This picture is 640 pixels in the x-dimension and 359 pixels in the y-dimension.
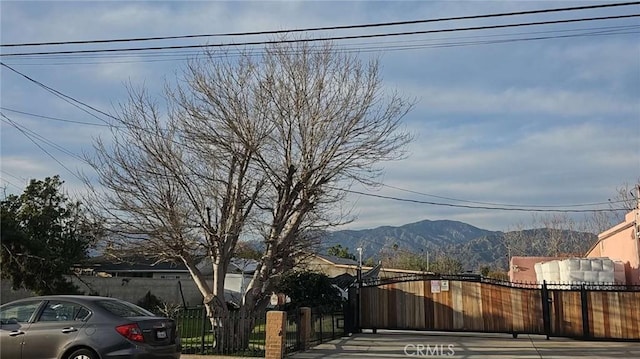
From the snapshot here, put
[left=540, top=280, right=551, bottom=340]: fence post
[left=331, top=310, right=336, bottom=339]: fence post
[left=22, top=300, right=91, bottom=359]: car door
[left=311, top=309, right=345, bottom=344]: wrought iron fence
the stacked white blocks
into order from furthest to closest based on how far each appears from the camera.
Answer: the stacked white blocks
[left=331, top=310, right=336, bottom=339]: fence post
[left=540, top=280, right=551, bottom=340]: fence post
[left=311, top=309, right=345, bottom=344]: wrought iron fence
[left=22, top=300, right=91, bottom=359]: car door

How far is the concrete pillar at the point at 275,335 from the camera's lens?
1312 cm

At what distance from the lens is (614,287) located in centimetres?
1864

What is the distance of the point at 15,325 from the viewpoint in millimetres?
10000

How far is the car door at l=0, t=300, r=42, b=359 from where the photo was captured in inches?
385

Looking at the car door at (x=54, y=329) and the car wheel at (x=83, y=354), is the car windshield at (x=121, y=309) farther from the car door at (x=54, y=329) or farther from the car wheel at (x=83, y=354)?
the car wheel at (x=83, y=354)

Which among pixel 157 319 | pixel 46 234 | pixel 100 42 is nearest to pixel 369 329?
pixel 157 319

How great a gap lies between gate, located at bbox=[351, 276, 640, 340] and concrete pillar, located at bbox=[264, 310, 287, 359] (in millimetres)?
6577

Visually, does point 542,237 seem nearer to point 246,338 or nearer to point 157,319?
A: point 246,338

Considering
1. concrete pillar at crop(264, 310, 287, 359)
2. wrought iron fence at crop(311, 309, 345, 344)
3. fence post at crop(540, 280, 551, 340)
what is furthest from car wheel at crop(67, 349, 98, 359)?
fence post at crop(540, 280, 551, 340)

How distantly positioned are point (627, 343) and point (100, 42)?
52.8ft

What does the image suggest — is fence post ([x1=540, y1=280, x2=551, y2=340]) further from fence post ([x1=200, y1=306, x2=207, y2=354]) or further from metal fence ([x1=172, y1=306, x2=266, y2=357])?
fence post ([x1=200, y1=306, x2=207, y2=354])

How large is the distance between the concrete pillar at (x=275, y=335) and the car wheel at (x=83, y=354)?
4.58m

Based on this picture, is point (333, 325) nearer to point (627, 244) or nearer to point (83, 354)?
point (83, 354)

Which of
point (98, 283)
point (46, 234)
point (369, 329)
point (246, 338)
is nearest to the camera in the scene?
point (246, 338)
